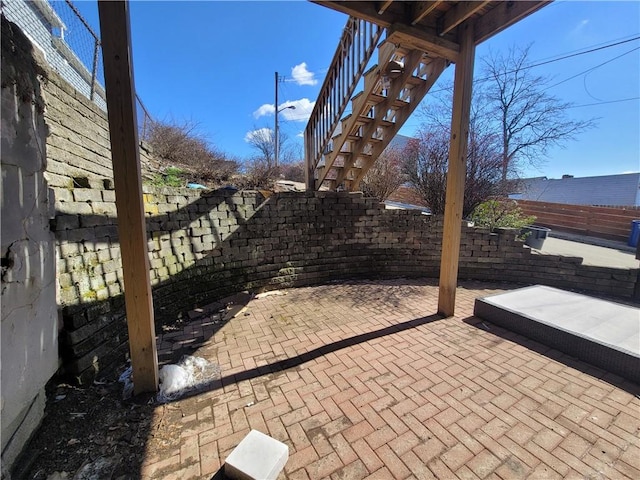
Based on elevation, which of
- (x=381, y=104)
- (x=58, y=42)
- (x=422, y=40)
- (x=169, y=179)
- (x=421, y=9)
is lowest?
(x=169, y=179)

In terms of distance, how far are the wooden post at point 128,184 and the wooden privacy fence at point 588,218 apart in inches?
476

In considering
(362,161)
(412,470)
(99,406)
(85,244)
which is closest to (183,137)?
(362,161)

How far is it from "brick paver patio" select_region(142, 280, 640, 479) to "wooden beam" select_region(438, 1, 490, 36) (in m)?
3.17

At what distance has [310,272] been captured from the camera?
4738mm

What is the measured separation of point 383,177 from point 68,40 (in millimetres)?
6385

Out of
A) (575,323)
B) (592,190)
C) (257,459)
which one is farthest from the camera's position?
(592,190)

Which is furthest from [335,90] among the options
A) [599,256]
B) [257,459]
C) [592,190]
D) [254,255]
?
[592,190]

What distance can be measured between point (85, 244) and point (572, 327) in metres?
4.61

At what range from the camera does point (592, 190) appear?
15758mm

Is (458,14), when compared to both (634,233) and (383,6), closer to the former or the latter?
(383,6)

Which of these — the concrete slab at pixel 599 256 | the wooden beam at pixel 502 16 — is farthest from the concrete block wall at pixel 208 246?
the wooden beam at pixel 502 16

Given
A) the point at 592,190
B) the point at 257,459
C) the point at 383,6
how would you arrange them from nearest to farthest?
the point at 257,459
the point at 383,6
the point at 592,190

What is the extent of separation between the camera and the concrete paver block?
4.60 ft

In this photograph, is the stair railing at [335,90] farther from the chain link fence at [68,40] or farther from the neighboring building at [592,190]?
the neighboring building at [592,190]
